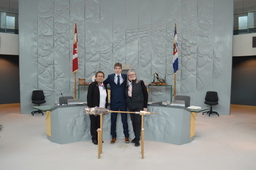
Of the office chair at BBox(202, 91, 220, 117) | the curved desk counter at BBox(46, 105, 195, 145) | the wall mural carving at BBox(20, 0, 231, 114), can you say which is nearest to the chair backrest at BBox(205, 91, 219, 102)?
the office chair at BBox(202, 91, 220, 117)

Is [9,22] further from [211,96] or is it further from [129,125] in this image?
[211,96]

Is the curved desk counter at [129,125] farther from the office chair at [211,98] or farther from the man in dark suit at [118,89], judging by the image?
the office chair at [211,98]

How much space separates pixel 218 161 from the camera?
137 inches

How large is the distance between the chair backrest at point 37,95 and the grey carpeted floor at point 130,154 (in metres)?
2.64

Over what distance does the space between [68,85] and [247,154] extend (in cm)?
660

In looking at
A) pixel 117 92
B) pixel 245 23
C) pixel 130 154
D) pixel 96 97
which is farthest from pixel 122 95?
pixel 245 23

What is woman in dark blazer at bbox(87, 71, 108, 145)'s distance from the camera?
4082mm

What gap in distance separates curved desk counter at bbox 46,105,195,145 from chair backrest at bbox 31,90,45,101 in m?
3.71

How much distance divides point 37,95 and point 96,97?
473cm

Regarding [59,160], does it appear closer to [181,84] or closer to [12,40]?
[181,84]

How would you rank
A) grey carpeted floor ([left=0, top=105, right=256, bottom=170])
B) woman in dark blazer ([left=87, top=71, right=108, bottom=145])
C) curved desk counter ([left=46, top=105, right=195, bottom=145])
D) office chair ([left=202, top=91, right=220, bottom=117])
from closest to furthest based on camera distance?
grey carpeted floor ([left=0, top=105, right=256, bottom=170]), woman in dark blazer ([left=87, top=71, right=108, bottom=145]), curved desk counter ([left=46, top=105, right=195, bottom=145]), office chair ([left=202, top=91, right=220, bottom=117])

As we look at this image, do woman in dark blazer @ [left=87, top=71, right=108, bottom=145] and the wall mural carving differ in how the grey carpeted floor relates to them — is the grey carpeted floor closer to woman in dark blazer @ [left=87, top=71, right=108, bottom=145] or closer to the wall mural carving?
woman in dark blazer @ [left=87, top=71, right=108, bottom=145]

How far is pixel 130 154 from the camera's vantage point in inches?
147

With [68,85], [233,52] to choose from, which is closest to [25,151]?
[68,85]
